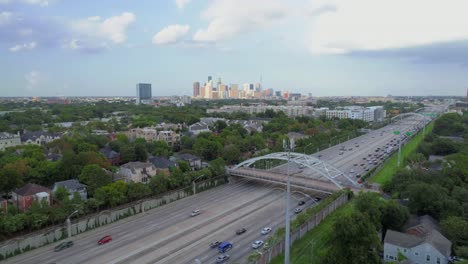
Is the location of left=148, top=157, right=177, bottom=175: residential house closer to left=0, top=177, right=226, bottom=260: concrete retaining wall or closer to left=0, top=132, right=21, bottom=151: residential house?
left=0, top=177, right=226, bottom=260: concrete retaining wall

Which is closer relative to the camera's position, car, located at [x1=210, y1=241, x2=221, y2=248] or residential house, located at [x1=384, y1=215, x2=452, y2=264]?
residential house, located at [x1=384, y1=215, x2=452, y2=264]

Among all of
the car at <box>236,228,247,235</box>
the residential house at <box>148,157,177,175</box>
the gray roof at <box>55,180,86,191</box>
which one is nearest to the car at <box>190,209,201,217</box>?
the car at <box>236,228,247,235</box>

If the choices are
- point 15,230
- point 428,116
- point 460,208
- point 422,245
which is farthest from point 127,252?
point 428,116

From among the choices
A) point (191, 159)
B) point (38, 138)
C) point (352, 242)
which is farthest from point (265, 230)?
point (38, 138)

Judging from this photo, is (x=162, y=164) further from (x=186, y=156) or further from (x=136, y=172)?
(x=186, y=156)

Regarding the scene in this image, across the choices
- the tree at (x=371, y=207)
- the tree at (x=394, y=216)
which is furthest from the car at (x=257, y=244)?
the tree at (x=394, y=216)

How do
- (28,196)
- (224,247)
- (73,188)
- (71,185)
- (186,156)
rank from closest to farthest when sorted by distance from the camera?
(224,247)
(28,196)
(73,188)
(71,185)
(186,156)

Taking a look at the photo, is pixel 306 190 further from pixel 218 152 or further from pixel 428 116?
pixel 428 116
